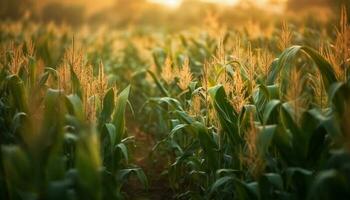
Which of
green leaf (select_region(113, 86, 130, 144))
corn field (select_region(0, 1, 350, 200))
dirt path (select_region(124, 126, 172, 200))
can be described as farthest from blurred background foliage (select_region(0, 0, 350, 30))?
green leaf (select_region(113, 86, 130, 144))

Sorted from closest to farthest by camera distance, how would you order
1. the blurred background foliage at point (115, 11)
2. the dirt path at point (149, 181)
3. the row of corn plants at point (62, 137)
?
the row of corn plants at point (62, 137) < the dirt path at point (149, 181) < the blurred background foliage at point (115, 11)

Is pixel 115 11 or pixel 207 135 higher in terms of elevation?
pixel 115 11

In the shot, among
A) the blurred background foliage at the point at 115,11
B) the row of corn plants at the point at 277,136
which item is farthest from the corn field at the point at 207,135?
the blurred background foliage at the point at 115,11

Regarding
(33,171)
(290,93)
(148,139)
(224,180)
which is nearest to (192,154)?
(224,180)

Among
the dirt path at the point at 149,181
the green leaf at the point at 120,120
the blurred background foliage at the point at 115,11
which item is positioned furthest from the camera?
the blurred background foliage at the point at 115,11

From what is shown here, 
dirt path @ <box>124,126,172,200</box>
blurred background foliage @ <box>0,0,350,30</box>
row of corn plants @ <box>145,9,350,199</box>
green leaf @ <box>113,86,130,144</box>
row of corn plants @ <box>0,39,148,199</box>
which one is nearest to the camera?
row of corn plants @ <box>0,39,148,199</box>

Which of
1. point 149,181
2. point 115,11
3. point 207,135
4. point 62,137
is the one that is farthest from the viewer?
point 115,11

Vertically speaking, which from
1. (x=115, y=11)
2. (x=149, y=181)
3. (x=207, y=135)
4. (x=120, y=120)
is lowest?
(x=149, y=181)

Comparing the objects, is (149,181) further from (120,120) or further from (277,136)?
(277,136)

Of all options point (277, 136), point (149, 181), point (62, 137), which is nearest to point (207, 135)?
point (277, 136)

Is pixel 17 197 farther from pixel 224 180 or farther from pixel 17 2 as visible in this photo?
pixel 17 2

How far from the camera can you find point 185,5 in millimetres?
29406

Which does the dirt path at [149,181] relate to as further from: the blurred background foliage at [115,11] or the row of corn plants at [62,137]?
the blurred background foliage at [115,11]

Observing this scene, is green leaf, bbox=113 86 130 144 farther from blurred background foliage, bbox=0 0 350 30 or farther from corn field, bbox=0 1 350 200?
blurred background foliage, bbox=0 0 350 30
